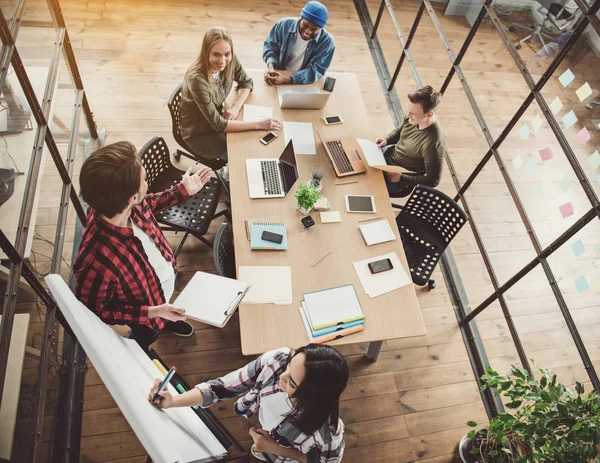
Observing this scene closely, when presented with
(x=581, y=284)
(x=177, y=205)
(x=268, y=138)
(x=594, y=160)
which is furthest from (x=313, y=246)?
(x=594, y=160)

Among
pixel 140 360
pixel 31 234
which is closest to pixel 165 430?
pixel 140 360

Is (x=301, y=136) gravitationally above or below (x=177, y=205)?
above

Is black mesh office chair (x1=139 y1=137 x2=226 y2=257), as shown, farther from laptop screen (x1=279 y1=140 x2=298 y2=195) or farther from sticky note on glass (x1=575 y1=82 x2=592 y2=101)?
sticky note on glass (x1=575 y1=82 x2=592 y2=101)

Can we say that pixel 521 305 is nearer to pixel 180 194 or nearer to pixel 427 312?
pixel 427 312

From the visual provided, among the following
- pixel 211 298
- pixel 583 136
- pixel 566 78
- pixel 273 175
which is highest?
pixel 566 78

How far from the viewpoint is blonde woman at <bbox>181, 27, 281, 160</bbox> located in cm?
296

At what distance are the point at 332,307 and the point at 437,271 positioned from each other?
5.41ft

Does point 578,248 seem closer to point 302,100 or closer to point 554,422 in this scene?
point 554,422

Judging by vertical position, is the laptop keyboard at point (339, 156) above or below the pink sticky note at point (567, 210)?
below

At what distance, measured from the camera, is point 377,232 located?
2.84 m

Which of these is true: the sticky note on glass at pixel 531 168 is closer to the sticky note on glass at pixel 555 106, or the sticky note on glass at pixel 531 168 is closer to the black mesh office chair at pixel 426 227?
the sticky note on glass at pixel 555 106

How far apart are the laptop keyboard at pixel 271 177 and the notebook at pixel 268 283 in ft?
1.89

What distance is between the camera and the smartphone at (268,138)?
3154mm

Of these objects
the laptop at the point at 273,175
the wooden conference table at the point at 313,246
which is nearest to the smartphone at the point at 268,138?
the wooden conference table at the point at 313,246
